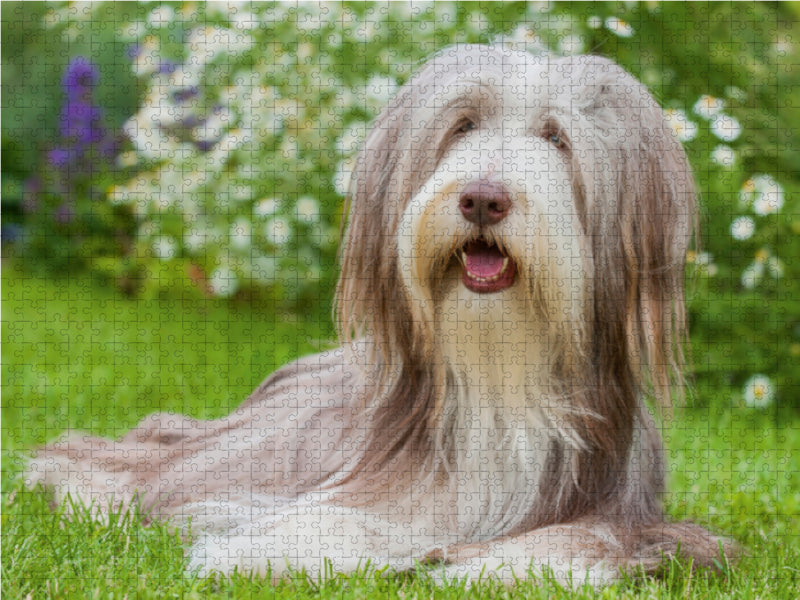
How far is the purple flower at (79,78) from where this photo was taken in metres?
8.23

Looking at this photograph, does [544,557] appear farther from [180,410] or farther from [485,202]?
[180,410]

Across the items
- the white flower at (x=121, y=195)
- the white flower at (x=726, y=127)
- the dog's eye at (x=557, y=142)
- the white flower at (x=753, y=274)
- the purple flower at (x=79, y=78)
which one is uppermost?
the purple flower at (x=79, y=78)

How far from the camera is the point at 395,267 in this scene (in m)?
2.76

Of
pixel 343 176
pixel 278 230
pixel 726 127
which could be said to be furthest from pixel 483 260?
pixel 278 230

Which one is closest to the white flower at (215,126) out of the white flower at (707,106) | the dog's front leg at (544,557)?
the white flower at (707,106)

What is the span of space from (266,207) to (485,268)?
3495mm

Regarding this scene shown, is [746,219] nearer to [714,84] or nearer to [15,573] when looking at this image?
[714,84]

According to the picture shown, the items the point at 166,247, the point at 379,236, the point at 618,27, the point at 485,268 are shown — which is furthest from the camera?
the point at 166,247

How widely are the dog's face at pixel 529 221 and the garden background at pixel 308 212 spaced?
1.05m

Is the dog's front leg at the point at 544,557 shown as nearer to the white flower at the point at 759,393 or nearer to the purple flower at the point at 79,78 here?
the white flower at the point at 759,393

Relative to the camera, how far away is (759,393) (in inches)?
207

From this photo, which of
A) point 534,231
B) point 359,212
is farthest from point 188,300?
point 534,231

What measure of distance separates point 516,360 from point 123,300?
483cm

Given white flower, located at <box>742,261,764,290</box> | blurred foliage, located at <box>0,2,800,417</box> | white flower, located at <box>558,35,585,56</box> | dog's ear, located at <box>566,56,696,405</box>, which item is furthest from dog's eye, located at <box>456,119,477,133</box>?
white flower, located at <box>742,261,764,290</box>
